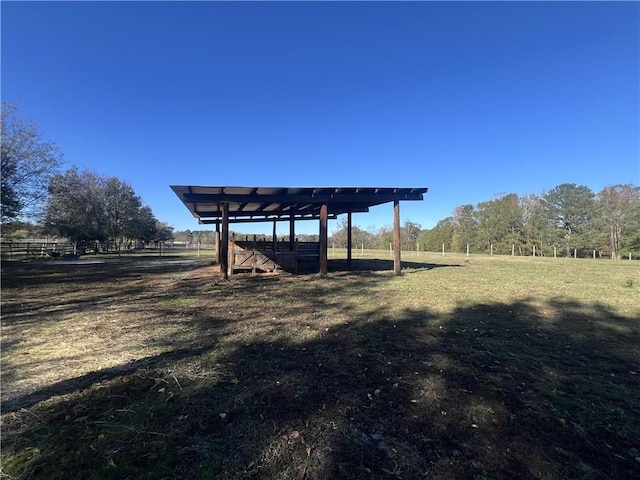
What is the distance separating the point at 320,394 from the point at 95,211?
131 feet

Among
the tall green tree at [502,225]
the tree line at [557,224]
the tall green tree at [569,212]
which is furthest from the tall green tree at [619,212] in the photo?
the tall green tree at [502,225]

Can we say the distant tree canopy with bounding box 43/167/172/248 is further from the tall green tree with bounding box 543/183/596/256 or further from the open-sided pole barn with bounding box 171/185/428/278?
the tall green tree with bounding box 543/183/596/256

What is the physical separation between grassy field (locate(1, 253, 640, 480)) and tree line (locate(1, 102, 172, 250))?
13.4 m

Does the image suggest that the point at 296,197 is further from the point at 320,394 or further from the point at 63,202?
the point at 63,202

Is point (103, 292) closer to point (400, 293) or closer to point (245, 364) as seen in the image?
point (245, 364)

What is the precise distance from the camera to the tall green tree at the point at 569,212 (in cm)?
3953

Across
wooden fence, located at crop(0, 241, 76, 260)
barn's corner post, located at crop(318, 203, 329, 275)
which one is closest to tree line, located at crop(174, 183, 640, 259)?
barn's corner post, located at crop(318, 203, 329, 275)

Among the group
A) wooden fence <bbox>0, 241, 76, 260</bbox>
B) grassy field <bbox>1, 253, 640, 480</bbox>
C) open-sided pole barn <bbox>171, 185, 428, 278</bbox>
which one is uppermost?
open-sided pole barn <bbox>171, 185, 428, 278</bbox>

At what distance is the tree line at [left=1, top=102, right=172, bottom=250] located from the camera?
15.1 meters

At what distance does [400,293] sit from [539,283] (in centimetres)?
586

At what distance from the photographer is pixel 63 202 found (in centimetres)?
3109

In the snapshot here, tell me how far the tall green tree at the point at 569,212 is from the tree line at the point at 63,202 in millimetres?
51046

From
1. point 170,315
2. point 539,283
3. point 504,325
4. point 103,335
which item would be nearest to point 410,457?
point 504,325

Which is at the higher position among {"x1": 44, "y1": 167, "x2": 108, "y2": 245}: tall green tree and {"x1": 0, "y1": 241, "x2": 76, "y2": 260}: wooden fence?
{"x1": 44, "y1": 167, "x2": 108, "y2": 245}: tall green tree
